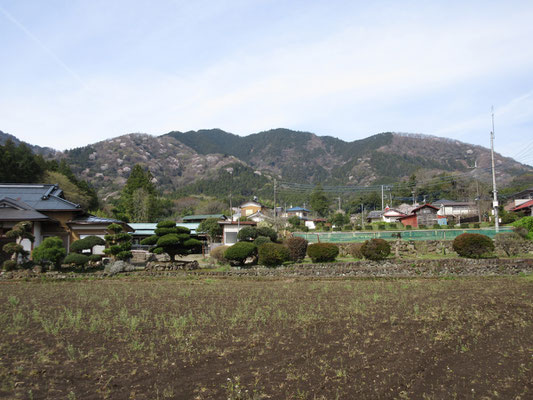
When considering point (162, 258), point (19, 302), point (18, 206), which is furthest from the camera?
point (162, 258)

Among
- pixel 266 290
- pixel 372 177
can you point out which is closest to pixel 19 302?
pixel 266 290

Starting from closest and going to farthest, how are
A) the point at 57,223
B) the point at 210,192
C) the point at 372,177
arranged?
the point at 57,223 → the point at 210,192 → the point at 372,177

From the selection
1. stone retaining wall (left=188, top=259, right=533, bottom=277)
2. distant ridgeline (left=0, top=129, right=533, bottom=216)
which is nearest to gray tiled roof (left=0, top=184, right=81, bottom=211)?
stone retaining wall (left=188, top=259, right=533, bottom=277)

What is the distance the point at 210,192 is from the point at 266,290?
290ft

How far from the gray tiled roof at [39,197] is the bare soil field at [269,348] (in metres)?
14.7

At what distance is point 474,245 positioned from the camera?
19.9 m

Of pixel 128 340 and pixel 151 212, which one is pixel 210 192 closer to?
pixel 151 212

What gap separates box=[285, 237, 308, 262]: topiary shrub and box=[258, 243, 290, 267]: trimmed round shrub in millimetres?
1018

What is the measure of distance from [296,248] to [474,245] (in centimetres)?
1008

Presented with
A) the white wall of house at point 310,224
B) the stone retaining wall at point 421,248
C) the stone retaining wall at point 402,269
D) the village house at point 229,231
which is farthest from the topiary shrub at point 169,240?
the white wall of house at point 310,224

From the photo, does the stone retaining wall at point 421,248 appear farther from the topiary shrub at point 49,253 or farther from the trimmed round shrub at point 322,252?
the topiary shrub at point 49,253

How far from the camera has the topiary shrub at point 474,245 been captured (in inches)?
778

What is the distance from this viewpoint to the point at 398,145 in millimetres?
163250

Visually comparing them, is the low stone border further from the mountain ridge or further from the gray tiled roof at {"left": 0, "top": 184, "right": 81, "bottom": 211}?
the mountain ridge
